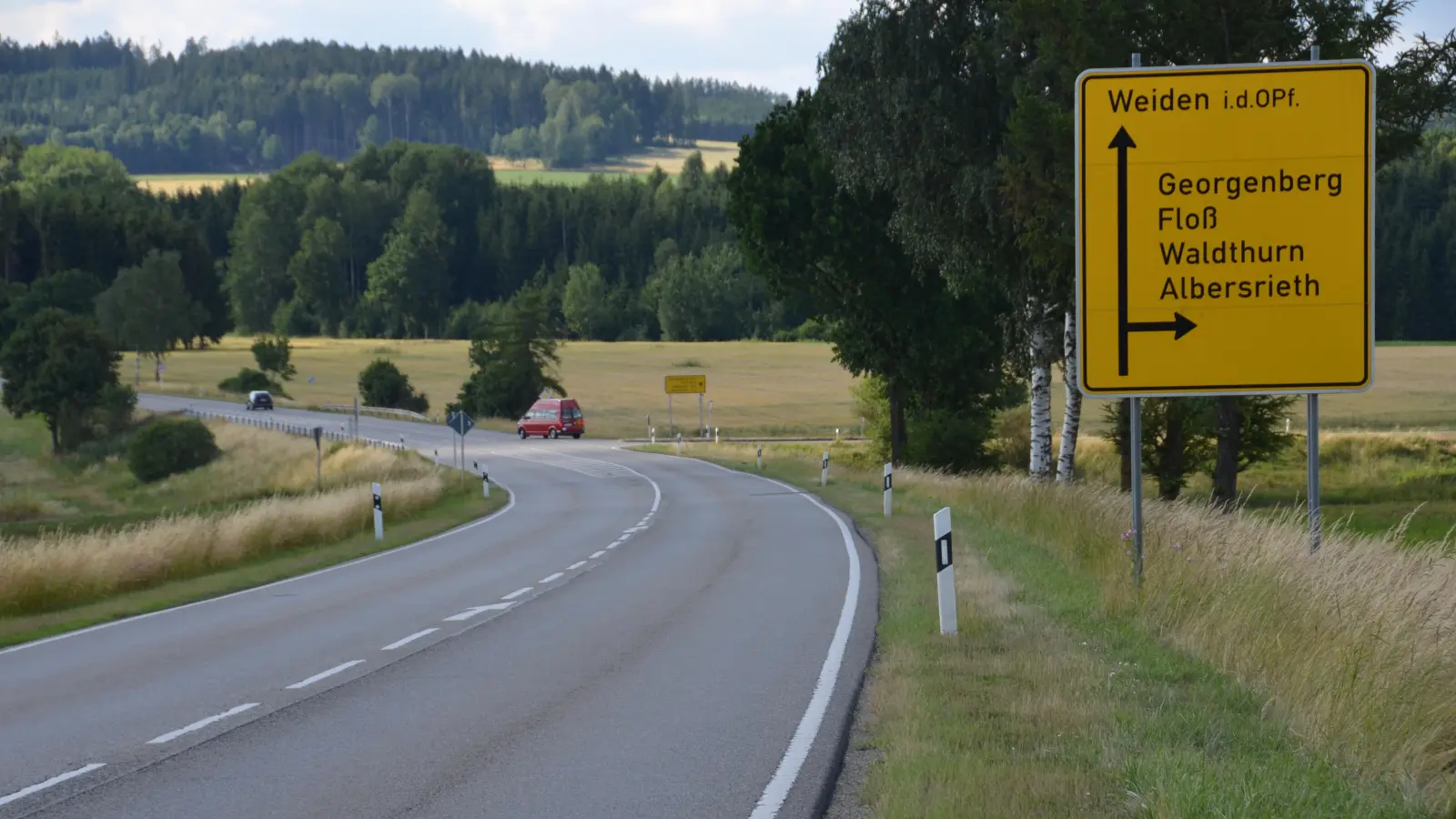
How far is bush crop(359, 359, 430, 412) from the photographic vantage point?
98375 millimetres

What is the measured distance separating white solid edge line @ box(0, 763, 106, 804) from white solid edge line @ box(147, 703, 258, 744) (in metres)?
0.71

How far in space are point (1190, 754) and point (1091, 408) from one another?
76288 mm

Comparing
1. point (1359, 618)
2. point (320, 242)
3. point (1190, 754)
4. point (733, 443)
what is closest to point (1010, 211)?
point (1359, 618)

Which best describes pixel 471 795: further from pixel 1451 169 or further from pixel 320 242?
pixel 320 242

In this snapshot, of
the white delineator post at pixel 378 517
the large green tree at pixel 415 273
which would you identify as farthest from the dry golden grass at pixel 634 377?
the white delineator post at pixel 378 517

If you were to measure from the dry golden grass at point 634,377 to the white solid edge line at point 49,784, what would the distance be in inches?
2701

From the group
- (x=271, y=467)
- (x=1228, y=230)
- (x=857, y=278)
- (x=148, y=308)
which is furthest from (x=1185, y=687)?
(x=148, y=308)

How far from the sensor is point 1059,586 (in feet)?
48.9

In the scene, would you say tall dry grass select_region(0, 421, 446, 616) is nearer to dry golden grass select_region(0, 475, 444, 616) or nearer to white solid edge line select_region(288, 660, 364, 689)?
dry golden grass select_region(0, 475, 444, 616)

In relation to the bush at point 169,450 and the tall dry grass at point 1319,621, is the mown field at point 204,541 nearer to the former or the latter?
the bush at point 169,450

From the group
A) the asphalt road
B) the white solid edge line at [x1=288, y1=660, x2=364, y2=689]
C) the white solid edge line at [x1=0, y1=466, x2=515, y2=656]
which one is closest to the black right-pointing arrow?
the asphalt road

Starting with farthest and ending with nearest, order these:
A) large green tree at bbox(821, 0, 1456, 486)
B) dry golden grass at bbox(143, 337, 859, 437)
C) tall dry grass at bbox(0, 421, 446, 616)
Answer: dry golden grass at bbox(143, 337, 859, 437) < large green tree at bbox(821, 0, 1456, 486) < tall dry grass at bbox(0, 421, 446, 616)

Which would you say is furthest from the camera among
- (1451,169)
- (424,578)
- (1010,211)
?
(1451,169)

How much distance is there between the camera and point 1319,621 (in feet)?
31.2
